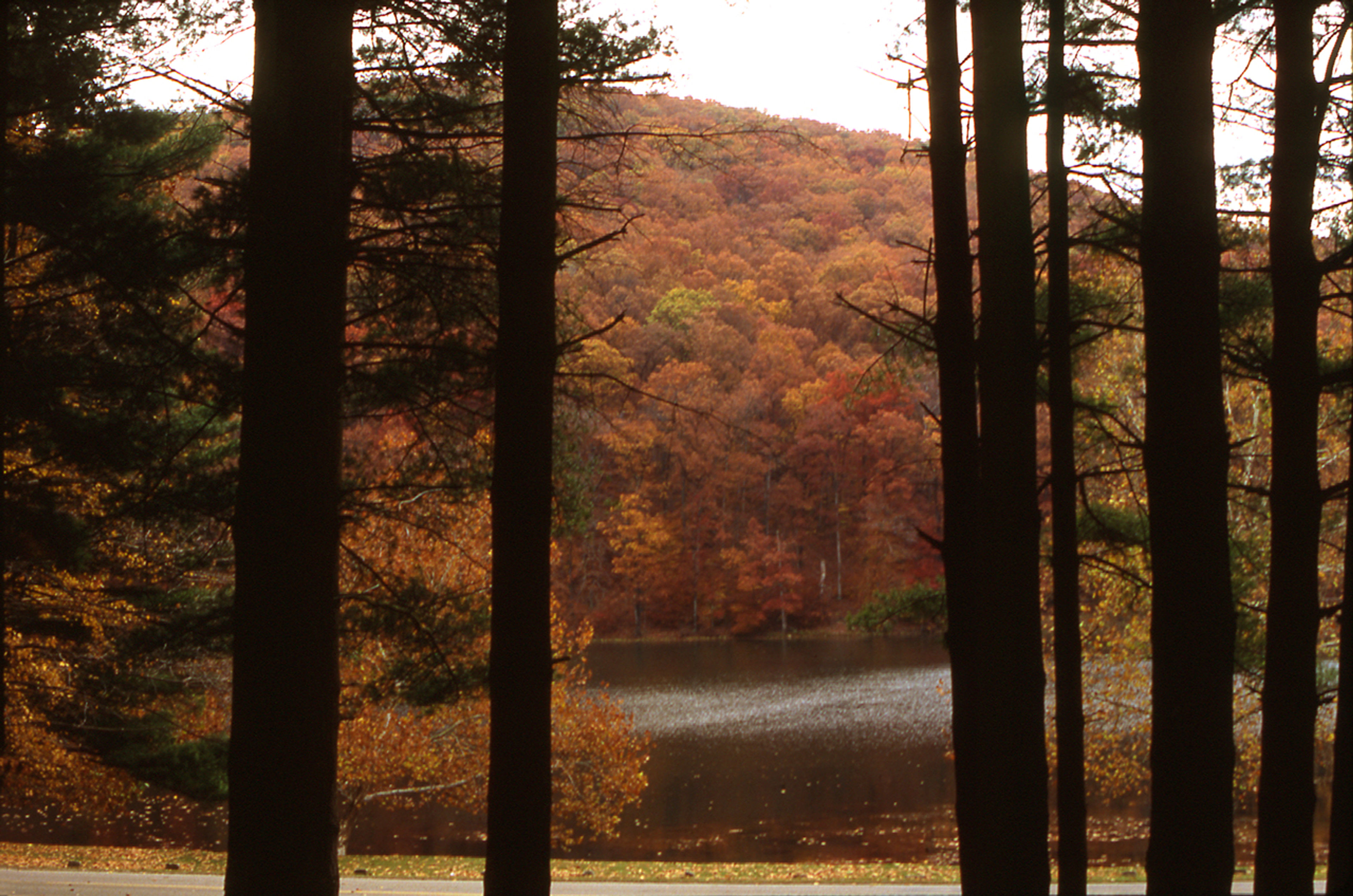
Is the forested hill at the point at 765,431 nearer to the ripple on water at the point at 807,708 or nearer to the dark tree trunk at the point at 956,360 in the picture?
the ripple on water at the point at 807,708

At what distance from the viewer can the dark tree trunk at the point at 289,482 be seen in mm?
3730

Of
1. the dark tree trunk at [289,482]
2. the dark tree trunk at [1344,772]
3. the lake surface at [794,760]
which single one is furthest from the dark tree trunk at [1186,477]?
the lake surface at [794,760]

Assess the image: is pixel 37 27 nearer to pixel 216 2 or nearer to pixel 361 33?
pixel 216 2

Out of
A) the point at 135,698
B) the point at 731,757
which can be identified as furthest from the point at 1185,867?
the point at 731,757

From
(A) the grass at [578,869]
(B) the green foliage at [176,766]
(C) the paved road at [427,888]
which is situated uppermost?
(B) the green foliage at [176,766]

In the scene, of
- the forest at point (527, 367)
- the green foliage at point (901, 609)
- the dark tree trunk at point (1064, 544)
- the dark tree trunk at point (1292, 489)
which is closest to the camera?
the forest at point (527, 367)

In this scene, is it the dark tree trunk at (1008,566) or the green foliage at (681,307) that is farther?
the green foliage at (681,307)

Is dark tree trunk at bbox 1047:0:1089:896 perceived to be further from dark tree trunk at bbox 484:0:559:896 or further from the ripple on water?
the ripple on water

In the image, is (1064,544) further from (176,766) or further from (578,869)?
(578,869)

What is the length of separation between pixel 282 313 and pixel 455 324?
121 centimetres

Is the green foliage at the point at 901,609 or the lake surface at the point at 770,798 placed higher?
the green foliage at the point at 901,609

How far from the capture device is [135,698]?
9.93 m

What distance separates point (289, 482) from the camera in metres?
3.79

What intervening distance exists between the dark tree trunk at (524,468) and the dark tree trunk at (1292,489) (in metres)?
3.17
